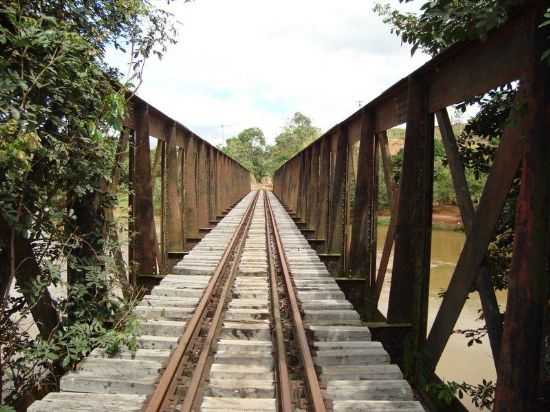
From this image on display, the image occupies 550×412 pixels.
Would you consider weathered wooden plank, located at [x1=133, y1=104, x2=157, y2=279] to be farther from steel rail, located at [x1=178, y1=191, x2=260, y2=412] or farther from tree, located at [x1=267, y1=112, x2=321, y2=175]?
tree, located at [x1=267, y1=112, x2=321, y2=175]

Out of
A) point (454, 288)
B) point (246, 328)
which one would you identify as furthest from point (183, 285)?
point (454, 288)

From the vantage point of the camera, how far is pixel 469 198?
120 inches

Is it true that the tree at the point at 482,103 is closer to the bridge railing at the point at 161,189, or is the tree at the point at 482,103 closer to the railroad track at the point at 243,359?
the railroad track at the point at 243,359

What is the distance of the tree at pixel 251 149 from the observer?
108188mm

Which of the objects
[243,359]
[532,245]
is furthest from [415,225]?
[243,359]

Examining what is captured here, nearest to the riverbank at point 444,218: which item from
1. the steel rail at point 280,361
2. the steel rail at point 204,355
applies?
the steel rail at point 204,355

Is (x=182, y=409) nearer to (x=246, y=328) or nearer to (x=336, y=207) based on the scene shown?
(x=246, y=328)

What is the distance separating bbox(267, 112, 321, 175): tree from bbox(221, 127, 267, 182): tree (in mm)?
2271

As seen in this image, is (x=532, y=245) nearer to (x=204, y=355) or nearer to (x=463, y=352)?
(x=204, y=355)

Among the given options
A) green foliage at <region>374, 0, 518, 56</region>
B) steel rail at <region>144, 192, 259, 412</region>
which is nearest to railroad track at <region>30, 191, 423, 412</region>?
steel rail at <region>144, 192, 259, 412</region>

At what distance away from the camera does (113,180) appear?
4316mm

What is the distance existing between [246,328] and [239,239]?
6449mm

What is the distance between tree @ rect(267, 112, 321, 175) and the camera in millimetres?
111125

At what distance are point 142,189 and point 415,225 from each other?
11.0 feet
